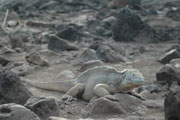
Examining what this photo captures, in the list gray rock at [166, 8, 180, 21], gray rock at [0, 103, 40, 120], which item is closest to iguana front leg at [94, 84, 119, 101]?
gray rock at [0, 103, 40, 120]

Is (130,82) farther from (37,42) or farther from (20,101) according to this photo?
(37,42)

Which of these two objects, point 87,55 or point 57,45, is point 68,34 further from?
point 87,55

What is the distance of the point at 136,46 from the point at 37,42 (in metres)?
3.25

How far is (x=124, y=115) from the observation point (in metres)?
Result: 5.71

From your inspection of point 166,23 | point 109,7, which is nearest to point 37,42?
point 166,23

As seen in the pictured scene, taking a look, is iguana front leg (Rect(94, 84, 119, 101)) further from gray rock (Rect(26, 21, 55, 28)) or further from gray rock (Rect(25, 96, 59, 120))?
gray rock (Rect(26, 21, 55, 28))

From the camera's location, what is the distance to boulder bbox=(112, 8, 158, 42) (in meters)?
14.2

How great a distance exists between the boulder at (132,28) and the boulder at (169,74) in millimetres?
6709

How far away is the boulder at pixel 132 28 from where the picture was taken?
46.4 feet

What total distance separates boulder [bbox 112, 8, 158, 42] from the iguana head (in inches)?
310

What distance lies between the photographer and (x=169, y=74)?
7.26 m

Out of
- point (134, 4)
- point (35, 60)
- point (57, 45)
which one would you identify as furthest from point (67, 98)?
point (134, 4)

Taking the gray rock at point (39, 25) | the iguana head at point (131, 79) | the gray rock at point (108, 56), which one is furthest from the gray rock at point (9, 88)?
the gray rock at point (39, 25)

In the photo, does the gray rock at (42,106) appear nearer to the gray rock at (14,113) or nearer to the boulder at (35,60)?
the gray rock at (14,113)
